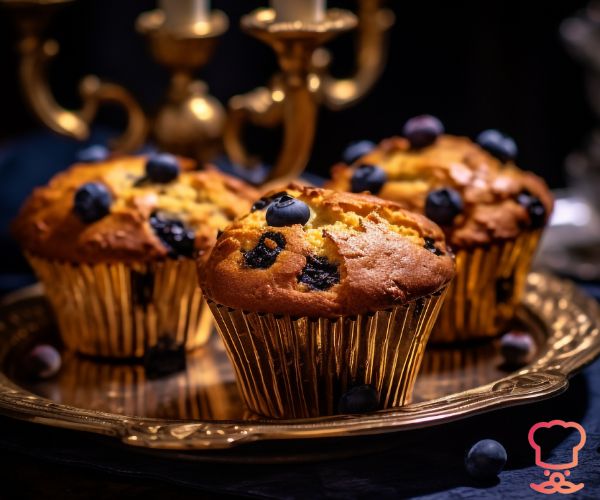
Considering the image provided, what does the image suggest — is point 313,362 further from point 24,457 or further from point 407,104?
point 407,104

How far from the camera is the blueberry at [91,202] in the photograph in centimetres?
290

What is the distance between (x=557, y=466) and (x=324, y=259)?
0.67 meters

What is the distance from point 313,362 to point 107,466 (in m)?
0.50

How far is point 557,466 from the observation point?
2.38m

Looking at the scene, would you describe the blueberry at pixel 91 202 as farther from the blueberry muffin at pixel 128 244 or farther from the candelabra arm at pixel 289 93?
the candelabra arm at pixel 289 93

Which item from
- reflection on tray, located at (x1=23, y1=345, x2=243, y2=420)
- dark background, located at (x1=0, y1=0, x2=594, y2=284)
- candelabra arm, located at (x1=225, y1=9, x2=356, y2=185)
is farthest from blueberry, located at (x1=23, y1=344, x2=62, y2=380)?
dark background, located at (x1=0, y1=0, x2=594, y2=284)

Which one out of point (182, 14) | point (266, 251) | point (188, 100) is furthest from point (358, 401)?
point (182, 14)

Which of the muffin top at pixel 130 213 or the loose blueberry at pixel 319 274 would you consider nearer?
the loose blueberry at pixel 319 274

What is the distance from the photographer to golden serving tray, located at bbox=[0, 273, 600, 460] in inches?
90.8

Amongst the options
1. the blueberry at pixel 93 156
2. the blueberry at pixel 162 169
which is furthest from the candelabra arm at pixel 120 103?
the blueberry at pixel 162 169

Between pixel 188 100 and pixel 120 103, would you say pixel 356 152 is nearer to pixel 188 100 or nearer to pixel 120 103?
pixel 188 100

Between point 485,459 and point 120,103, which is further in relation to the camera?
point 120,103

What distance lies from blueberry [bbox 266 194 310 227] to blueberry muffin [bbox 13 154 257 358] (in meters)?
0.36

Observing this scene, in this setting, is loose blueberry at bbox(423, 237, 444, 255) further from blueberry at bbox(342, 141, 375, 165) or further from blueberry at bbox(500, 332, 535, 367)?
blueberry at bbox(342, 141, 375, 165)
